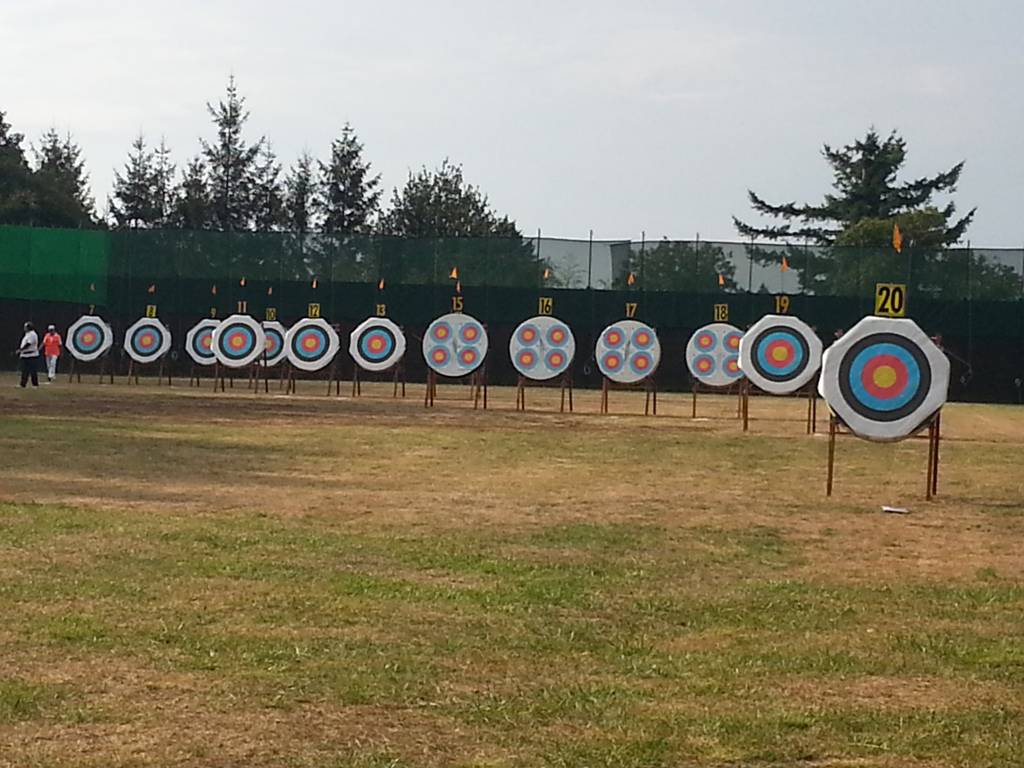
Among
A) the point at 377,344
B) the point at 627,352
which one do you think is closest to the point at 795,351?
the point at 627,352

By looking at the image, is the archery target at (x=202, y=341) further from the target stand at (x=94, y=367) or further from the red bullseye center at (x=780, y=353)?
the red bullseye center at (x=780, y=353)

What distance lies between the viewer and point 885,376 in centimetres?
1412

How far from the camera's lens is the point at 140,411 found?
23734mm

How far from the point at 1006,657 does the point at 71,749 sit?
386cm

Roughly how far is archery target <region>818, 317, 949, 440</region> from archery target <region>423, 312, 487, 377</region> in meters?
16.5

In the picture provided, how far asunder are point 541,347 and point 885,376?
57.1 ft

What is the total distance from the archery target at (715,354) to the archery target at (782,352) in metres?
6.27

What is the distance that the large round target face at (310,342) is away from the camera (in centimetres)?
3478

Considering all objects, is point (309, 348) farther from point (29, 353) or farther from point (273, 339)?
point (29, 353)

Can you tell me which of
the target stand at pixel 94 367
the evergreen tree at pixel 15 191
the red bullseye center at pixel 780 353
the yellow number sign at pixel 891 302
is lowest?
the target stand at pixel 94 367

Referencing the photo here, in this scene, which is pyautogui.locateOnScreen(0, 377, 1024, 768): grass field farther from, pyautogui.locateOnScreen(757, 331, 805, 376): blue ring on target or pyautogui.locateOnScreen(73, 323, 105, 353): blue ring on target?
pyautogui.locateOnScreen(73, 323, 105, 353): blue ring on target

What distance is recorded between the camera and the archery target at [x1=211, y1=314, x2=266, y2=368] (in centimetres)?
3503

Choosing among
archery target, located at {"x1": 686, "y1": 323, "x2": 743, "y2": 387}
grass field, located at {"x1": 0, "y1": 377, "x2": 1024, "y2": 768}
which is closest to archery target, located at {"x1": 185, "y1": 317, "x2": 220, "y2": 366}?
archery target, located at {"x1": 686, "y1": 323, "x2": 743, "y2": 387}

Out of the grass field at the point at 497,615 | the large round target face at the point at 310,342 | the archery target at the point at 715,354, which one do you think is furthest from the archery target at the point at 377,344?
the grass field at the point at 497,615
